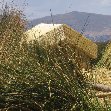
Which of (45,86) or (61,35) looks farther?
(61,35)

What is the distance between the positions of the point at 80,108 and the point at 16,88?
900 mm

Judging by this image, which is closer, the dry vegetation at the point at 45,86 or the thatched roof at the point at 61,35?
the dry vegetation at the point at 45,86

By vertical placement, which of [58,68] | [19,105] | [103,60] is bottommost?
[103,60]

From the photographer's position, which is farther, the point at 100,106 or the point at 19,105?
the point at 19,105

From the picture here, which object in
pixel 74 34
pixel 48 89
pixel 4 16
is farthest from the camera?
pixel 4 16

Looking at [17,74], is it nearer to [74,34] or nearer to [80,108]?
[80,108]

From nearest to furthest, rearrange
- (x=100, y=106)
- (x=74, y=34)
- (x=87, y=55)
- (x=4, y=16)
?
(x=100, y=106), (x=74, y=34), (x=87, y=55), (x=4, y=16)

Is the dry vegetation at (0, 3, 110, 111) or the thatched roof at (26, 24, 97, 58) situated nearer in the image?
the dry vegetation at (0, 3, 110, 111)

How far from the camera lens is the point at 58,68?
5.41 metres

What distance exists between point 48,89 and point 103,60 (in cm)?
463

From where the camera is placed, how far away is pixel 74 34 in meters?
9.17

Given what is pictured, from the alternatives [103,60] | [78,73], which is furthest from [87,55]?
[78,73]

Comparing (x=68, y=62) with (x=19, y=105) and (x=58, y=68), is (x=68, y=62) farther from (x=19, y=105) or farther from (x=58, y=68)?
(x=19, y=105)

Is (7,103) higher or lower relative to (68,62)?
lower
